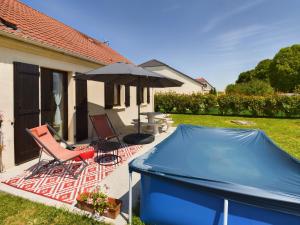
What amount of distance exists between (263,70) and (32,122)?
63.2 metres

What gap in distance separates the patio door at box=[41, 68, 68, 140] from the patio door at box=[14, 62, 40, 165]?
69cm

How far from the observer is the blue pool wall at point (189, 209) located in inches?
86.4

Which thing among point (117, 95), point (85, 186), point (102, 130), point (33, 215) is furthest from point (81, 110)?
point (33, 215)

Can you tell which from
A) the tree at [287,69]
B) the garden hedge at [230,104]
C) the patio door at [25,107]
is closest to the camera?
the patio door at [25,107]

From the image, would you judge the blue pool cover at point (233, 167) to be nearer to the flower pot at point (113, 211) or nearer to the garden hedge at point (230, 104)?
the flower pot at point (113, 211)

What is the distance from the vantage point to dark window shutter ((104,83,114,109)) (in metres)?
10.2

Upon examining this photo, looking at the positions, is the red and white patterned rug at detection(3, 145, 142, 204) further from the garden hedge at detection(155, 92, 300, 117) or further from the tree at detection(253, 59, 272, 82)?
the tree at detection(253, 59, 272, 82)

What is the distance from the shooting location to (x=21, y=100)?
18.1 feet

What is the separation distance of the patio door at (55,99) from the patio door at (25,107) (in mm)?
688

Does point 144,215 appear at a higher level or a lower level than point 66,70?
lower

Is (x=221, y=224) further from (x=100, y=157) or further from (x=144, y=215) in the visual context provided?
(x=100, y=157)

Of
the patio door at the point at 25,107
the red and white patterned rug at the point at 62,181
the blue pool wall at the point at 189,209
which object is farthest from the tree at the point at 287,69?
the blue pool wall at the point at 189,209

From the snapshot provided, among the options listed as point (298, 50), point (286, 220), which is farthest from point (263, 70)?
point (286, 220)

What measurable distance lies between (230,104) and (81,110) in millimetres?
14420
